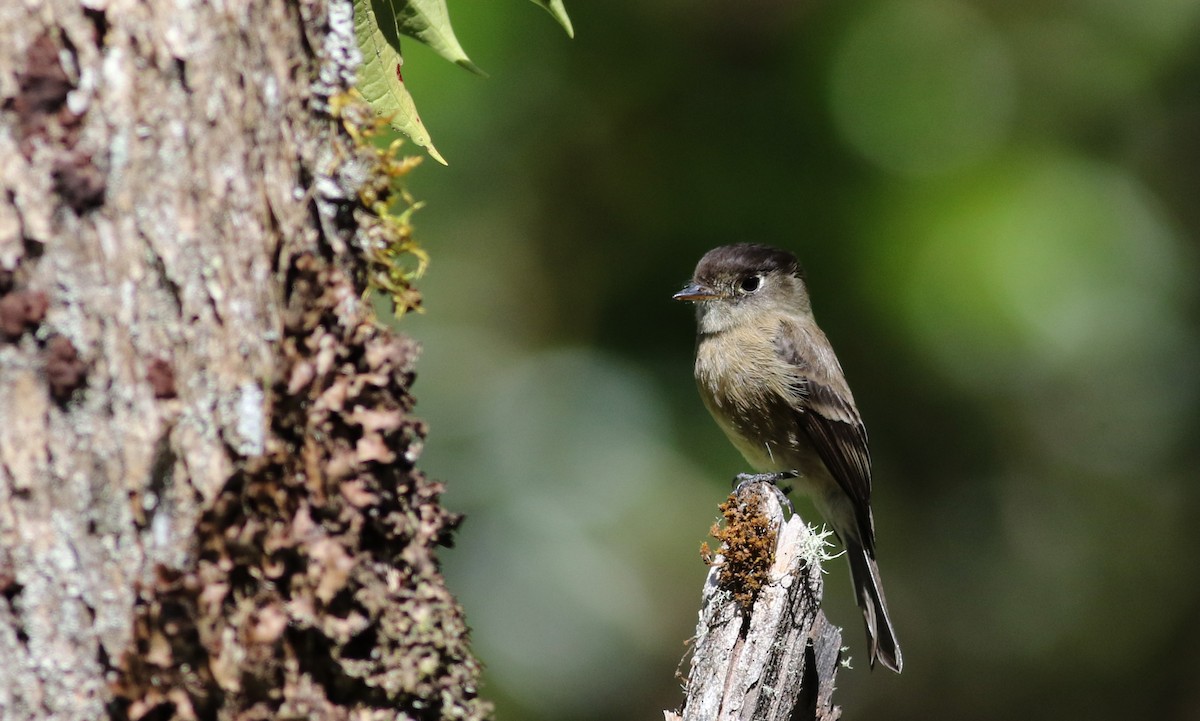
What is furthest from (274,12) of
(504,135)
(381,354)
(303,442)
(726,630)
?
(504,135)

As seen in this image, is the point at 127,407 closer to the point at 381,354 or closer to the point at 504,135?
the point at 381,354

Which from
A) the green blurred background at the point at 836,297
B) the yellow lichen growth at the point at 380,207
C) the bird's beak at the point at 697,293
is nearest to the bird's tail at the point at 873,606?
the green blurred background at the point at 836,297

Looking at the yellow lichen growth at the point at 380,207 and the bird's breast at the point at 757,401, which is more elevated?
the bird's breast at the point at 757,401

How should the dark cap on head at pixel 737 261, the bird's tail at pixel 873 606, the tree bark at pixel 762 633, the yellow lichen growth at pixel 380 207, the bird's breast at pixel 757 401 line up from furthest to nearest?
the dark cap on head at pixel 737 261, the bird's breast at pixel 757 401, the bird's tail at pixel 873 606, the tree bark at pixel 762 633, the yellow lichen growth at pixel 380 207

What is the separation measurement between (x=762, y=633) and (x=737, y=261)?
2.83 m

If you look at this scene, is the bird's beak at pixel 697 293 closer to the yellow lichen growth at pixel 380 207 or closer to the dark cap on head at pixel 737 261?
the dark cap on head at pixel 737 261

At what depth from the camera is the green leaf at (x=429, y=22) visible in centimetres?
229

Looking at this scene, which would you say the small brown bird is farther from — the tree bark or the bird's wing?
the tree bark

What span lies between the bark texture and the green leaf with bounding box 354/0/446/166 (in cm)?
30

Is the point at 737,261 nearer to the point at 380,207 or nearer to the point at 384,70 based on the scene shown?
the point at 384,70

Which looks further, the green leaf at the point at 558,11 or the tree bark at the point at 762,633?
the tree bark at the point at 762,633

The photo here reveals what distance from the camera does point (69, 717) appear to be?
1705 mm

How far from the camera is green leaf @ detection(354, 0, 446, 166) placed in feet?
7.55

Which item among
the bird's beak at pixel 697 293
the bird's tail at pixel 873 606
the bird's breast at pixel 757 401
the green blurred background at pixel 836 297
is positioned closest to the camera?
the bird's tail at pixel 873 606
